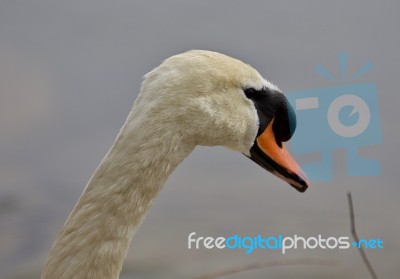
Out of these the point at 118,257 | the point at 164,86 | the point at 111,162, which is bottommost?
the point at 118,257

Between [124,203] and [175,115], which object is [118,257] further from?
[175,115]

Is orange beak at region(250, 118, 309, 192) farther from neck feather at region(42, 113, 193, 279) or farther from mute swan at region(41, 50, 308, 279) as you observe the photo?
neck feather at region(42, 113, 193, 279)

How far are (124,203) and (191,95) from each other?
0.17 meters

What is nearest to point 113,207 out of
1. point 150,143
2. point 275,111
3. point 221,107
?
point 150,143

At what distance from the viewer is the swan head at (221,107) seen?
2.31 ft

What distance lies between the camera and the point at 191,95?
28.0 inches

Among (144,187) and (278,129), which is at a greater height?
(278,129)

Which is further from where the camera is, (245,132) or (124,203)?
(245,132)

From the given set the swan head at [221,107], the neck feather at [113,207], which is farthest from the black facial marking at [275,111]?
the neck feather at [113,207]

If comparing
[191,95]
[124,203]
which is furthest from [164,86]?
[124,203]

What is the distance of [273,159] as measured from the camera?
2.81 ft

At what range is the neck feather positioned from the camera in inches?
25.9

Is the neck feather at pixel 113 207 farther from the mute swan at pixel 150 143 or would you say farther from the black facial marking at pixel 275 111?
the black facial marking at pixel 275 111

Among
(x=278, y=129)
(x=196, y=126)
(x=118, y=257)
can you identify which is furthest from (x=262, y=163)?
(x=118, y=257)
